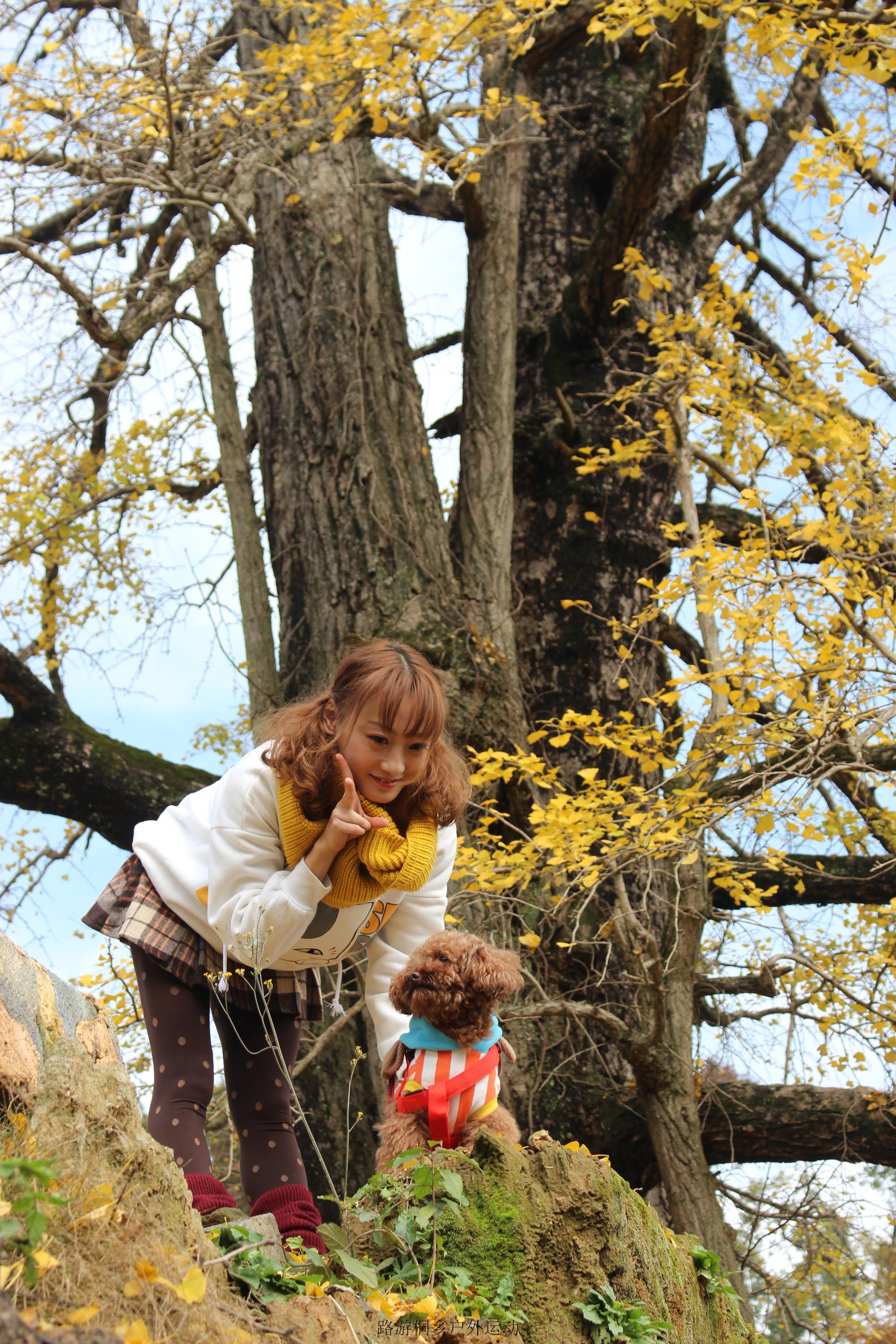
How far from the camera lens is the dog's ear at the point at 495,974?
8.34 ft

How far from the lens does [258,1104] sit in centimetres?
290

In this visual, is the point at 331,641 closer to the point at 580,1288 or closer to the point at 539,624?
the point at 539,624

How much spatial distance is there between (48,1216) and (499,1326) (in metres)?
1.02

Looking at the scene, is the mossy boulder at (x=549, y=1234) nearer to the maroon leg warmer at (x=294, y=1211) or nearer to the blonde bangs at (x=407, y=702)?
the maroon leg warmer at (x=294, y=1211)

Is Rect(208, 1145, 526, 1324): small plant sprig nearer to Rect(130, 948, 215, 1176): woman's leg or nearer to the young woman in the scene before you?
the young woman

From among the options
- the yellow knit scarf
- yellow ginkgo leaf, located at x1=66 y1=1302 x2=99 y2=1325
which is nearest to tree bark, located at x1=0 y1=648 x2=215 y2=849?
the yellow knit scarf

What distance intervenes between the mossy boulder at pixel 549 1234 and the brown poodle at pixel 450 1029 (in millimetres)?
177

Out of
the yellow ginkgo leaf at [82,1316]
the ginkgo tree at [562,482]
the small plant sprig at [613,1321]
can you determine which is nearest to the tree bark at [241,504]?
the ginkgo tree at [562,482]

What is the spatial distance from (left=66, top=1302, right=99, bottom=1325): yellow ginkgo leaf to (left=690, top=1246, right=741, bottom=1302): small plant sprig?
1.90 m

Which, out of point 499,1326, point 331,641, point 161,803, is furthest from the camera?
point 161,803

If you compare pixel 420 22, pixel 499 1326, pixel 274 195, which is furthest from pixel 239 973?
pixel 274 195

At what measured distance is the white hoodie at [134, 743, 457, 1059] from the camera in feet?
8.36

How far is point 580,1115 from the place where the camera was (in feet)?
17.7

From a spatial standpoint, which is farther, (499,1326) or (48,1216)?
(499,1326)
